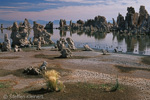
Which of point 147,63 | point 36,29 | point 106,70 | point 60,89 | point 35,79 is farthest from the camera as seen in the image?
point 36,29

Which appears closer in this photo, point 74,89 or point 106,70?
point 74,89

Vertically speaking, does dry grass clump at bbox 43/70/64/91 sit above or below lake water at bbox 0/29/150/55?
below

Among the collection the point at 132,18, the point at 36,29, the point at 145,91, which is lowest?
the point at 145,91

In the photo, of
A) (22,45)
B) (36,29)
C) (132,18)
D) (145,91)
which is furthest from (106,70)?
(132,18)

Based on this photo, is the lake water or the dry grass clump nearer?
the dry grass clump

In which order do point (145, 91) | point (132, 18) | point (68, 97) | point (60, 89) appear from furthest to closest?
point (132, 18) < point (145, 91) < point (60, 89) < point (68, 97)

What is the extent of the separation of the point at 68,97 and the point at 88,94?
2.00 metres

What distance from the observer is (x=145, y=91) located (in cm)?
1848

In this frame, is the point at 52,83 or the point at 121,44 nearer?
the point at 52,83

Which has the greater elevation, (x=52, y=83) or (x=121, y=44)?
(x=121, y=44)

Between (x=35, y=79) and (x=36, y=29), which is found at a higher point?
(x=36, y=29)

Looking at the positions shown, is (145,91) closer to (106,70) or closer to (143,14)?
(106,70)

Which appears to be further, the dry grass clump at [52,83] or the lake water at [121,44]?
the lake water at [121,44]

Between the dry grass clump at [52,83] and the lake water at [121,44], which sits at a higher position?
the lake water at [121,44]
